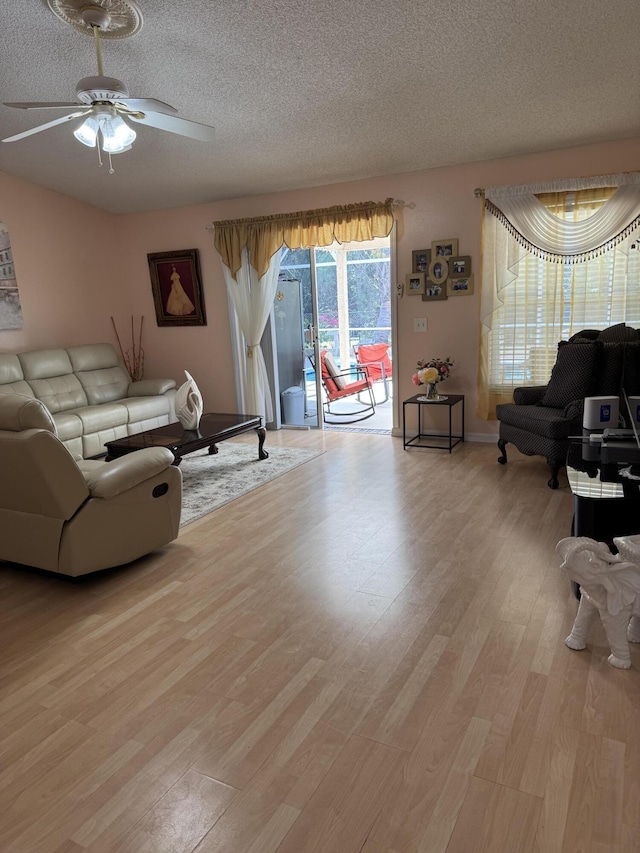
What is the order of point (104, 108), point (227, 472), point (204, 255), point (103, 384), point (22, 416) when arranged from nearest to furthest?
point (22, 416)
point (104, 108)
point (227, 472)
point (103, 384)
point (204, 255)

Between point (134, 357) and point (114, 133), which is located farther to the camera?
point (134, 357)

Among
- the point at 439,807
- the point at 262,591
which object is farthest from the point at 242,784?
the point at 262,591

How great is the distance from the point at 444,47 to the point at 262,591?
3099mm

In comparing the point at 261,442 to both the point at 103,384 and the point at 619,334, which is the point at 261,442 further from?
the point at 619,334

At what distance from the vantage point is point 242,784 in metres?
1.60

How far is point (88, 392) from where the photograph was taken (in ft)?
19.1

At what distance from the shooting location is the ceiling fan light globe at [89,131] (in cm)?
281

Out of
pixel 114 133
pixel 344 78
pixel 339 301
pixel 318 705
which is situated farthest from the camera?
pixel 339 301

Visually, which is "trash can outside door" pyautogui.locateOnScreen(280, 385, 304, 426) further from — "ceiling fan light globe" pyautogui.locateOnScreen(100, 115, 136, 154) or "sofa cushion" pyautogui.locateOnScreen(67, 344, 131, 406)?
"ceiling fan light globe" pyautogui.locateOnScreen(100, 115, 136, 154)

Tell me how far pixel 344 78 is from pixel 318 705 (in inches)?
139

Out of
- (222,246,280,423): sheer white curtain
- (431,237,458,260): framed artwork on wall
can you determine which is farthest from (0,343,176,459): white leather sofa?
(431,237,458,260): framed artwork on wall

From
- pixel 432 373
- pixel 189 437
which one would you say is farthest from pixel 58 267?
pixel 432 373

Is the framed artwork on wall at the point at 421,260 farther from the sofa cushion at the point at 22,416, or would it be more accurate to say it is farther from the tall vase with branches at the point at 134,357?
the sofa cushion at the point at 22,416

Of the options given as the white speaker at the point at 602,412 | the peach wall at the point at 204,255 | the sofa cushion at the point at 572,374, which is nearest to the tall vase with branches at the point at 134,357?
the peach wall at the point at 204,255
